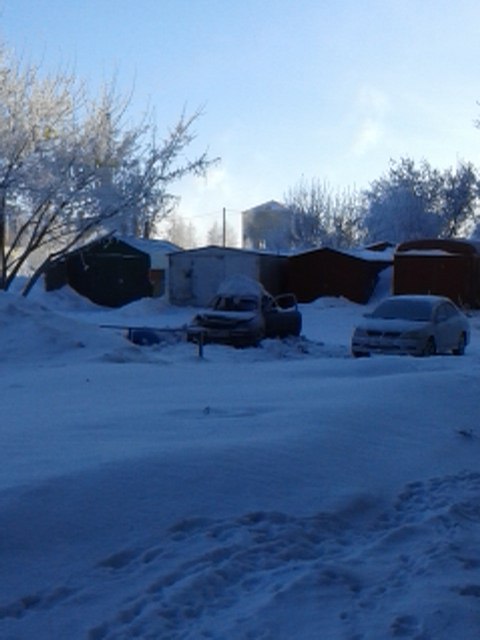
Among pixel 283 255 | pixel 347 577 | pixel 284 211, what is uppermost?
pixel 284 211

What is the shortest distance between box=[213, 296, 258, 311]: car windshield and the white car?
143 inches

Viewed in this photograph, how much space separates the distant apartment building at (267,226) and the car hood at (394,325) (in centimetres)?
Answer: 5846

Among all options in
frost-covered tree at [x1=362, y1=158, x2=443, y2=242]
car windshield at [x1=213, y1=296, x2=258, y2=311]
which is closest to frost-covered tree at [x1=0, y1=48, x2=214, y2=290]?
car windshield at [x1=213, y1=296, x2=258, y2=311]

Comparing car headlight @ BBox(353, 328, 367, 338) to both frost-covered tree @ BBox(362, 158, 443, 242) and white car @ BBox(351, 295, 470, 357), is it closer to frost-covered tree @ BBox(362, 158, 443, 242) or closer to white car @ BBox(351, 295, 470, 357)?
white car @ BBox(351, 295, 470, 357)

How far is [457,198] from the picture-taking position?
6944cm

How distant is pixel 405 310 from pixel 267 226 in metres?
75.2

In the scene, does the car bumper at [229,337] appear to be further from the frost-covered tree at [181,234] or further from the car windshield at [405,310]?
the frost-covered tree at [181,234]

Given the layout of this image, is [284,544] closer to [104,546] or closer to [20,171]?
[104,546]

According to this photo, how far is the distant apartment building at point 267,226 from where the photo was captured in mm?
79500

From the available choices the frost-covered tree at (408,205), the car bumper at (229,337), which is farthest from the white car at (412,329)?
the frost-covered tree at (408,205)

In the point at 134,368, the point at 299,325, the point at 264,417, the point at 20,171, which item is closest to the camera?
the point at 264,417

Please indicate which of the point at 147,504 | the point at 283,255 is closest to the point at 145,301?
the point at 283,255

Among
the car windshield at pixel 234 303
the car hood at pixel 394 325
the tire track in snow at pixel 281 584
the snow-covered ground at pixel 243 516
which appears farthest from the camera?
the car windshield at pixel 234 303

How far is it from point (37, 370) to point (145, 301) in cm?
2574
